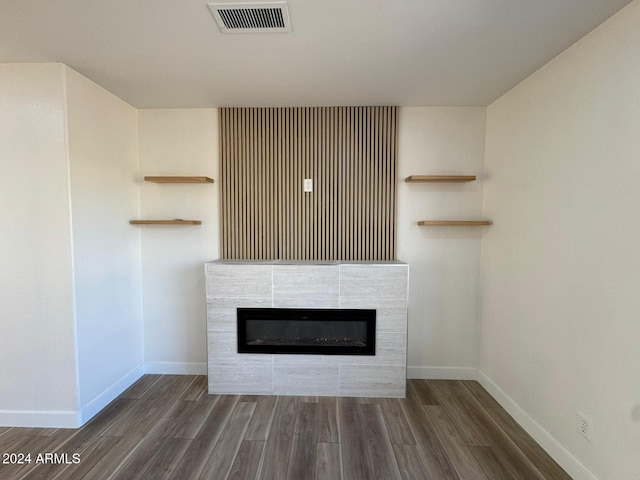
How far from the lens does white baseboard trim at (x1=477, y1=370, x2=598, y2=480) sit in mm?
1737

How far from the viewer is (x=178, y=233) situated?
296 cm

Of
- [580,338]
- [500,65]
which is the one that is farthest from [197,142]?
[580,338]

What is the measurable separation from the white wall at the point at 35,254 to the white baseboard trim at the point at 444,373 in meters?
2.99

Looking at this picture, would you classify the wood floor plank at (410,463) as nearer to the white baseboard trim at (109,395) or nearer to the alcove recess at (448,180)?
the alcove recess at (448,180)

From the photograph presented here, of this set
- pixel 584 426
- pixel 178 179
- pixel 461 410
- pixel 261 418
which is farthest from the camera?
pixel 178 179

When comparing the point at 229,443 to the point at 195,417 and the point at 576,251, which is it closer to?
the point at 195,417

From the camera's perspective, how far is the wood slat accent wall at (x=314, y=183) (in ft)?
9.46

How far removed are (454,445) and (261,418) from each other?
146 cm

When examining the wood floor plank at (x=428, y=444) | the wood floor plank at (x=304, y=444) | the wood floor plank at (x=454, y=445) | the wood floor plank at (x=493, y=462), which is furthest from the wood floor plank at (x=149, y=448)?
the wood floor plank at (x=493, y=462)

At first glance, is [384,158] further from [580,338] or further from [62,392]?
[62,392]

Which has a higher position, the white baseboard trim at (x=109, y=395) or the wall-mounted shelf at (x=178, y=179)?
the wall-mounted shelf at (x=178, y=179)

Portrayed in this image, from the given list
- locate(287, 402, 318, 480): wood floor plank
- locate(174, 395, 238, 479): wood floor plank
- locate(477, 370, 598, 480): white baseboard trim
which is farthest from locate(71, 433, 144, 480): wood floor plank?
locate(477, 370, 598, 480): white baseboard trim

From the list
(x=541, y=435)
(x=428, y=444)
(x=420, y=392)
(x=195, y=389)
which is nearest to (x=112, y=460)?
(x=195, y=389)

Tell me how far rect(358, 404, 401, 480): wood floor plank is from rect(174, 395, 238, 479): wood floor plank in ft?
3.59
